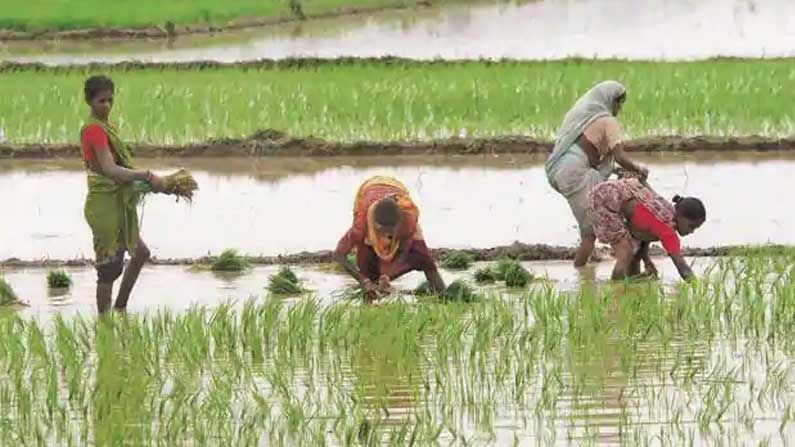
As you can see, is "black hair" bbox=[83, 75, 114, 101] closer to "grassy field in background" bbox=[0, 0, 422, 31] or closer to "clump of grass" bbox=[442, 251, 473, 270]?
"clump of grass" bbox=[442, 251, 473, 270]

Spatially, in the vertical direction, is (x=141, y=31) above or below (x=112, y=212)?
above

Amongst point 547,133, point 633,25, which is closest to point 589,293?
point 547,133

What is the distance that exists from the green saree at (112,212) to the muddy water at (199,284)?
27cm

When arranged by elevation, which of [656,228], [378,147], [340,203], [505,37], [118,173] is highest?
[505,37]

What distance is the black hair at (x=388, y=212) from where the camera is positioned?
7.01 metres

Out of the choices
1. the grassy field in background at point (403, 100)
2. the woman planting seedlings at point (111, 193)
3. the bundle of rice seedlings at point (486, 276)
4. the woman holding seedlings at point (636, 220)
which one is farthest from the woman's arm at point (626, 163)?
the grassy field in background at point (403, 100)

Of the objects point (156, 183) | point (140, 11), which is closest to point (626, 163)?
Answer: point (156, 183)

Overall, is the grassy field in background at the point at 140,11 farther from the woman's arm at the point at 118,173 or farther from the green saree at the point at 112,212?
the woman's arm at the point at 118,173

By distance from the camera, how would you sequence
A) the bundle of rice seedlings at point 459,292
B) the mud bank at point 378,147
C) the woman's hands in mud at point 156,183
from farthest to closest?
the mud bank at point 378,147 → the bundle of rice seedlings at point 459,292 → the woman's hands in mud at point 156,183

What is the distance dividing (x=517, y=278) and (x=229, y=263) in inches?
56.3

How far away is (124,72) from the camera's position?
53.3ft

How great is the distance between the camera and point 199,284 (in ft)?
27.6

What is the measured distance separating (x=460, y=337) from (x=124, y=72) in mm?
10370

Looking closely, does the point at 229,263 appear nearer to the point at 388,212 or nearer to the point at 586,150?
the point at 586,150
